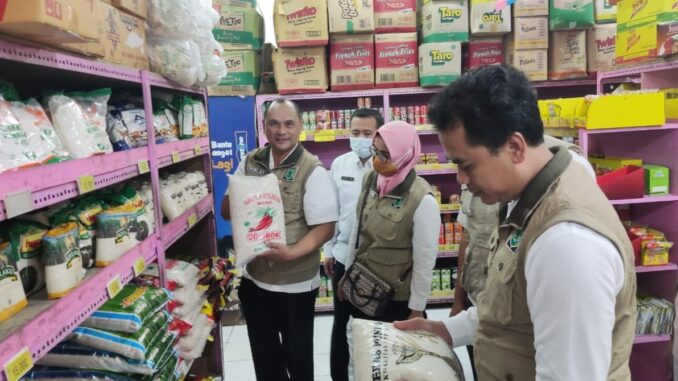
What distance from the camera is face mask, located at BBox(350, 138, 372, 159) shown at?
3.52 m

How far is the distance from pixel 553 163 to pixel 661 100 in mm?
2224

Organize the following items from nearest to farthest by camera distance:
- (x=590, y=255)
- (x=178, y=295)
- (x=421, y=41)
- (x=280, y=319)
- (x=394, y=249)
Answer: (x=590, y=255) < (x=178, y=295) < (x=394, y=249) < (x=280, y=319) < (x=421, y=41)

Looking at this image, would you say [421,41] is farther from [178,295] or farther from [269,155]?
[178,295]

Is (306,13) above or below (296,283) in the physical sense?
above

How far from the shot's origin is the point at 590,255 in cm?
95

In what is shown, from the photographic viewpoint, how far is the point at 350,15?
4.34m

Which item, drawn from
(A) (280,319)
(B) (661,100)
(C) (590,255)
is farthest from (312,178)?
(B) (661,100)

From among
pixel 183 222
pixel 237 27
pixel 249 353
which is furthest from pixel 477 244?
pixel 237 27

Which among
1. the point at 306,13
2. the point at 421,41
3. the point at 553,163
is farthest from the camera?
the point at 421,41

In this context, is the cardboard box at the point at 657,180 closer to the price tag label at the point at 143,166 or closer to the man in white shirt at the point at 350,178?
the man in white shirt at the point at 350,178

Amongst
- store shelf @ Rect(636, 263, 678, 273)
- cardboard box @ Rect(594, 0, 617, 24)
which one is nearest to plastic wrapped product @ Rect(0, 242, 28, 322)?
store shelf @ Rect(636, 263, 678, 273)

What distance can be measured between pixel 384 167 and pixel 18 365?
173 centimetres

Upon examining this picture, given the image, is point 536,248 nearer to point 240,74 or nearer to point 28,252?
point 28,252

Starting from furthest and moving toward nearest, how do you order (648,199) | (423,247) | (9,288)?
1. (648,199)
2. (423,247)
3. (9,288)
